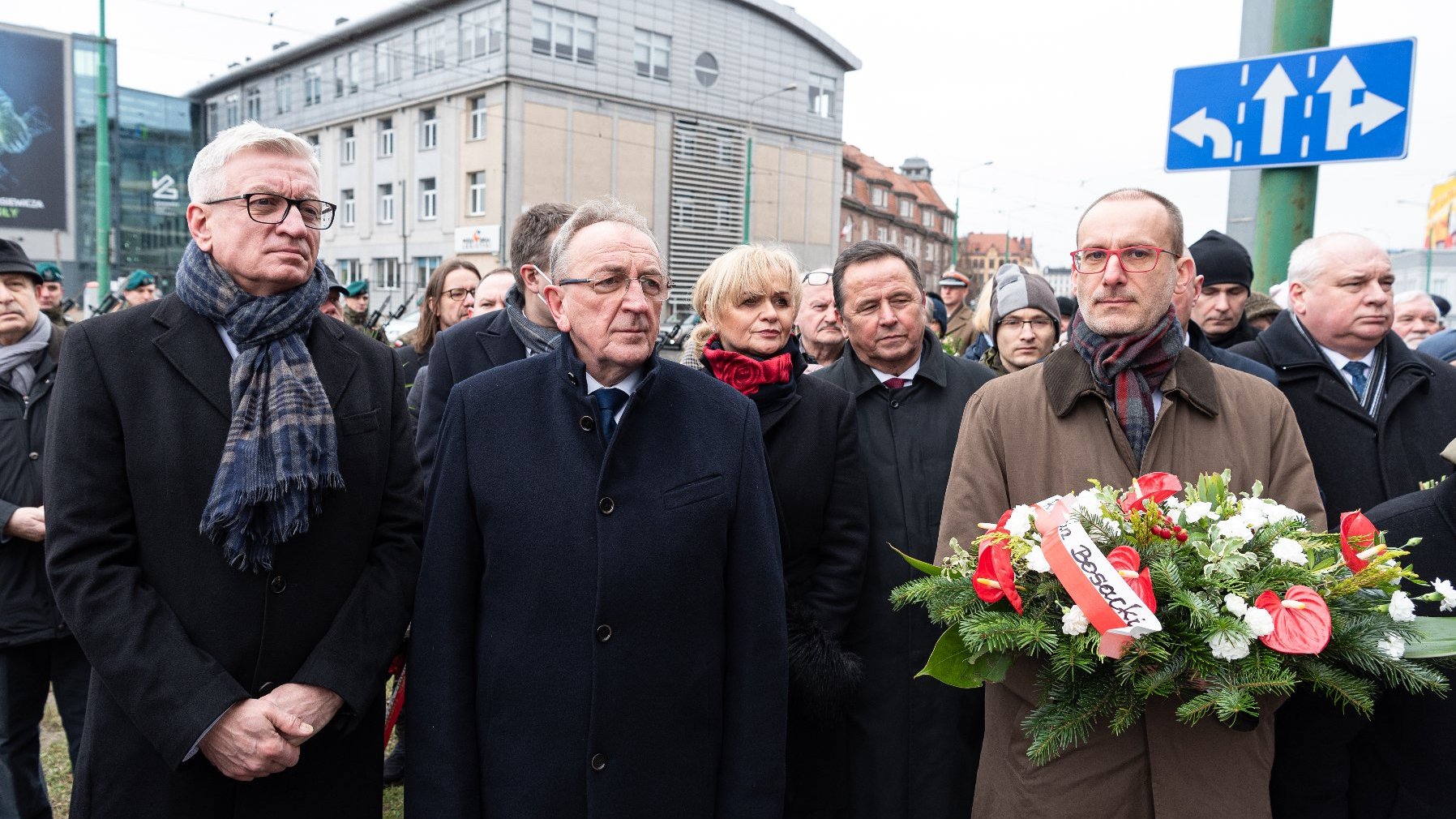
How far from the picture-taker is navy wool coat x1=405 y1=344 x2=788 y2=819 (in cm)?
221

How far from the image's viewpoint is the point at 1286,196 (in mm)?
5312

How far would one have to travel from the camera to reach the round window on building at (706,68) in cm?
3834

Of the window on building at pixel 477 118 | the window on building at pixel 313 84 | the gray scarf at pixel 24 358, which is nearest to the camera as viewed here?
the gray scarf at pixel 24 358

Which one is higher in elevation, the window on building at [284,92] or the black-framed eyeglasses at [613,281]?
the window on building at [284,92]

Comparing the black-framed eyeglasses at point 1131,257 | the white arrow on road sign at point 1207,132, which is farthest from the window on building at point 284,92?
the black-framed eyeglasses at point 1131,257

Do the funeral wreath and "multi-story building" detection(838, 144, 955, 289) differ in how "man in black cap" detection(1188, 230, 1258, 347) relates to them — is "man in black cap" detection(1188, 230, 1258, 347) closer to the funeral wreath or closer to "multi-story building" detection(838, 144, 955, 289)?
the funeral wreath

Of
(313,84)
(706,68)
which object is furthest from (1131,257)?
(313,84)

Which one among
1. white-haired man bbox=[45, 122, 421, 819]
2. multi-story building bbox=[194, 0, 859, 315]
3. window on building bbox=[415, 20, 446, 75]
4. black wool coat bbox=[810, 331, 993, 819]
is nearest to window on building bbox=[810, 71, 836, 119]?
multi-story building bbox=[194, 0, 859, 315]

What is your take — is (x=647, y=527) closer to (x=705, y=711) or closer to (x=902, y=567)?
(x=705, y=711)

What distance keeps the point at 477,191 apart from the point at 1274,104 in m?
32.6

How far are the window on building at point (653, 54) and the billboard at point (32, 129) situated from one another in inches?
804

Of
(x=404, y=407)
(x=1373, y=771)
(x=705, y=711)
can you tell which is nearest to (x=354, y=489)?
(x=404, y=407)

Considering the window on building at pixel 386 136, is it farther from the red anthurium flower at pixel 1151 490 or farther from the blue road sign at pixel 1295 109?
the red anthurium flower at pixel 1151 490

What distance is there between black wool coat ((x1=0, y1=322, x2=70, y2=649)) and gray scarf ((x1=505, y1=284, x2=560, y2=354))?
5.50 feet
